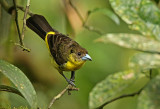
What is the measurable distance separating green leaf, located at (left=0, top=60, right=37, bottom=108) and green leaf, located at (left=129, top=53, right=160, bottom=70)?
0.52 meters

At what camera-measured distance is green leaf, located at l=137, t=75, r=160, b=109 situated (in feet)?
4.48

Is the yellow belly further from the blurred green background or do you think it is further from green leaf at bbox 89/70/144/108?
green leaf at bbox 89/70/144/108

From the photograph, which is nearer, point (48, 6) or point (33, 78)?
point (48, 6)

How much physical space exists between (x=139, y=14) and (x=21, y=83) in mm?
662

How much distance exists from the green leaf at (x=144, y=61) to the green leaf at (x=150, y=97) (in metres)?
0.08

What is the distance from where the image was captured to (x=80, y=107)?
4246mm

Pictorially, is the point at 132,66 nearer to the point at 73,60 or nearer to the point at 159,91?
the point at 159,91

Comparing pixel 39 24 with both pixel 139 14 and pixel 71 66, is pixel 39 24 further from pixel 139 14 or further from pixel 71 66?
pixel 139 14

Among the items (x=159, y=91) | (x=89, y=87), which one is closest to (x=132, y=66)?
(x=159, y=91)

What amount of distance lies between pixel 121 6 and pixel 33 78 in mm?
2697

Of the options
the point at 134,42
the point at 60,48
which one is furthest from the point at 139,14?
the point at 60,48

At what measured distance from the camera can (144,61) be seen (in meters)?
1.40

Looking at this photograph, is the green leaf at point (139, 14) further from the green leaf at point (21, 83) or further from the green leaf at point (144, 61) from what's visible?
the green leaf at point (21, 83)

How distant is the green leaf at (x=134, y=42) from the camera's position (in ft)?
4.67
